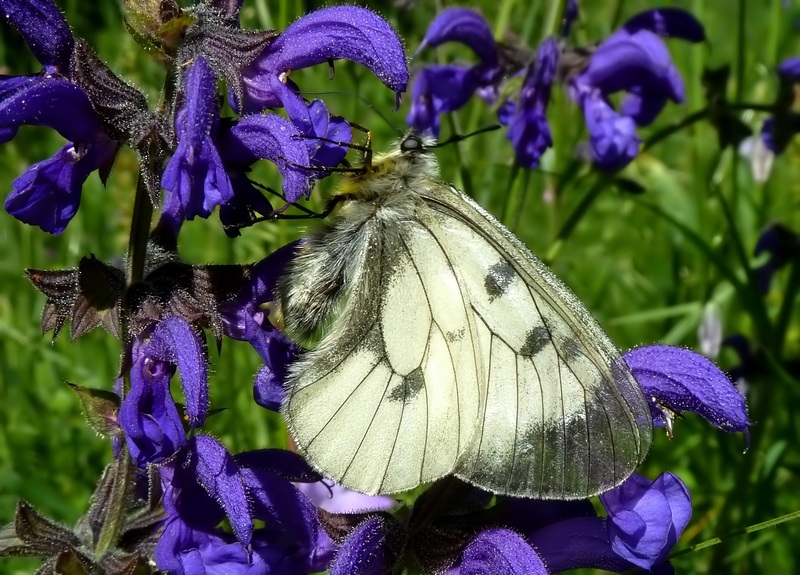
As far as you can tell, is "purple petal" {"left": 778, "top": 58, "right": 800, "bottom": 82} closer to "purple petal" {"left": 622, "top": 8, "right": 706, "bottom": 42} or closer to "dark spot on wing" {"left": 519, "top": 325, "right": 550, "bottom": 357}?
"purple petal" {"left": 622, "top": 8, "right": 706, "bottom": 42}

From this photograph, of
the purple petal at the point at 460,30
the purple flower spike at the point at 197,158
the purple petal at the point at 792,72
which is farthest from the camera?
the purple petal at the point at 792,72

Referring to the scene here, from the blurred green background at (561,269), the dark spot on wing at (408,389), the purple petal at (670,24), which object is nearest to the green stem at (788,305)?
the blurred green background at (561,269)

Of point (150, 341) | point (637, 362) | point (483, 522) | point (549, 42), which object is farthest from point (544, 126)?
point (150, 341)

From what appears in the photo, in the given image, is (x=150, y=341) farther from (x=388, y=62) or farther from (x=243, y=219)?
(x=388, y=62)

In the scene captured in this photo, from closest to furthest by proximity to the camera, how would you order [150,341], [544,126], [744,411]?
[150,341] → [744,411] → [544,126]

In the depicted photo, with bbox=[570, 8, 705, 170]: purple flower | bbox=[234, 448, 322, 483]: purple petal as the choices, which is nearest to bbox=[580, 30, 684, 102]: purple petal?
bbox=[570, 8, 705, 170]: purple flower

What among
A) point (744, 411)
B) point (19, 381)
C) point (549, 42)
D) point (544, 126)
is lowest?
point (19, 381)

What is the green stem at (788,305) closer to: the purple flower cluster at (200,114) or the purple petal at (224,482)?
the purple flower cluster at (200,114)
